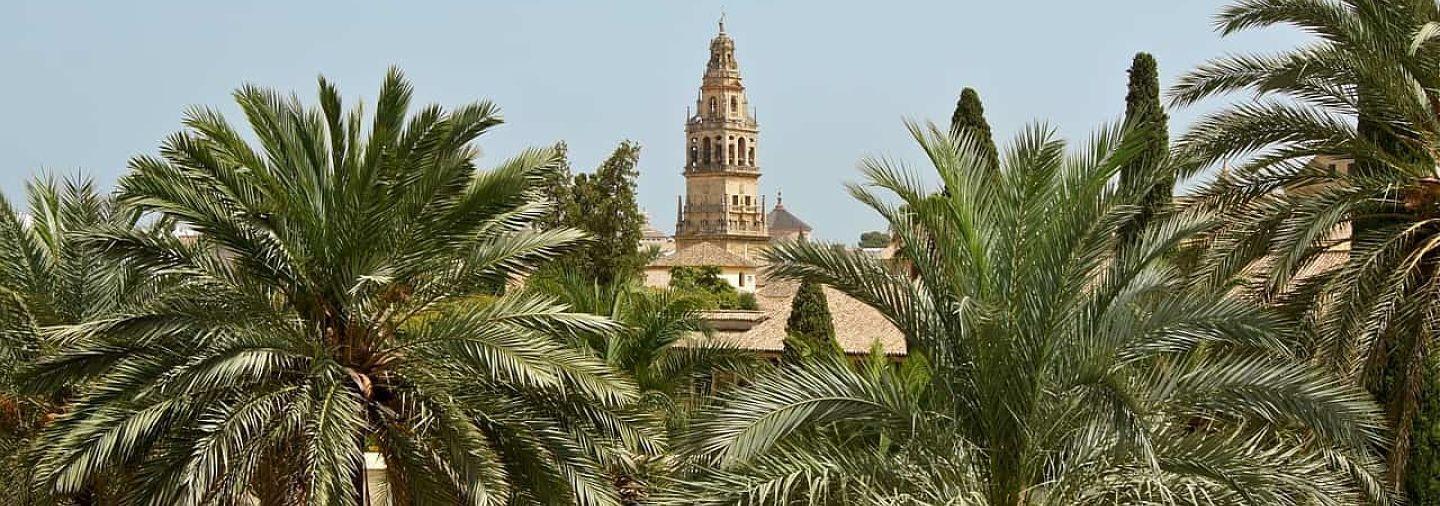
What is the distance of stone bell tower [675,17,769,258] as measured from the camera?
379 feet

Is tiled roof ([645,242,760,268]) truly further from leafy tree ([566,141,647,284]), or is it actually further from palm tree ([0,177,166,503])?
palm tree ([0,177,166,503])

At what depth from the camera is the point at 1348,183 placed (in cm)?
1356

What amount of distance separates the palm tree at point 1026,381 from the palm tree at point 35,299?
642 centimetres

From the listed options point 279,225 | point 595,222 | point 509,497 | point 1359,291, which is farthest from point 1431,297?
point 595,222

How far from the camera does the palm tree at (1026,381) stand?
1016cm

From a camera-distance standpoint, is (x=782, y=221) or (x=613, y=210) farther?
(x=782, y=221)

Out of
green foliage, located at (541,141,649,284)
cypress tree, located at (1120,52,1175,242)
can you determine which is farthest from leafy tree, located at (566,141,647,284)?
cypress tree, located at (1120,52,1175,242)

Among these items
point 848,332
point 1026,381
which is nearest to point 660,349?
point 1026,381

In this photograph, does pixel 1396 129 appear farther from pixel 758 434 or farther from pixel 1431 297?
pixel 758 434

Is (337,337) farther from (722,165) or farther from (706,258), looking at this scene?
(722,165)

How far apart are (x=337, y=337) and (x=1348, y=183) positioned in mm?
7759

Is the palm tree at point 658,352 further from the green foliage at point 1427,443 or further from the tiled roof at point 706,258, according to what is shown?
the tiled roof at point 706,258

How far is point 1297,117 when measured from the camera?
14.1m

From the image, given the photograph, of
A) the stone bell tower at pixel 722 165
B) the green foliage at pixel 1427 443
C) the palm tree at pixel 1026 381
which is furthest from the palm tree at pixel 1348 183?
the stone bell tower at pixel 722 165
